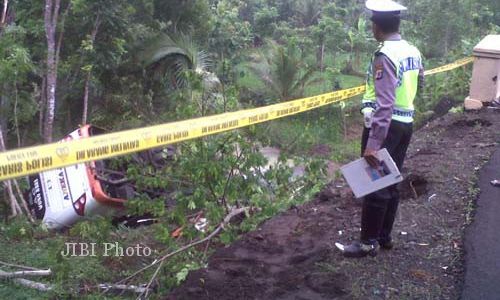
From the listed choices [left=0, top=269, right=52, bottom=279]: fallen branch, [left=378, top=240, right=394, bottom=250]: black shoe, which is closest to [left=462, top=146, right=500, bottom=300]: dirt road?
[left=378, top=240, right=394, bottom=250]: black shoe

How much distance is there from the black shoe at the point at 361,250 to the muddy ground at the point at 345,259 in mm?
46

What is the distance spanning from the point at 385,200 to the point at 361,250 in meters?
0.37

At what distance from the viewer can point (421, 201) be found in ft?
16.7

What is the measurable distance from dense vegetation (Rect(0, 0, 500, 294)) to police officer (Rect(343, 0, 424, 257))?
1018 mm

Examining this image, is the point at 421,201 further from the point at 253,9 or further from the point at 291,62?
the point at 253,9

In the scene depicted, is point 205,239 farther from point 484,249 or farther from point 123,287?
point 484,249

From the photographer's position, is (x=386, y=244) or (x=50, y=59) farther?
(x=50, y=59)

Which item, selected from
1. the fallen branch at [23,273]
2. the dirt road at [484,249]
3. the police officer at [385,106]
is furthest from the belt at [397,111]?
the fallen branch at [23,273]

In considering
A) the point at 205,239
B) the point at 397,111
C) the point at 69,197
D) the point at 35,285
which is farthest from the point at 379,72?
the point at 69,197

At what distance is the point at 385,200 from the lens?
3.92m

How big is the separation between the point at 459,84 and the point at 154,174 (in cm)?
765

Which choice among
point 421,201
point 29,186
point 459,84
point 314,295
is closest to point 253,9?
point 459,84

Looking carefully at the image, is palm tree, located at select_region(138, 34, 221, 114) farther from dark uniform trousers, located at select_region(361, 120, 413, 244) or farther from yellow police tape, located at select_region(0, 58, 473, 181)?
dark uniform trousers, located at select_region(361, 120, 413, 244)

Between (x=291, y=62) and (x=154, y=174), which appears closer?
(x=154, y=174)
